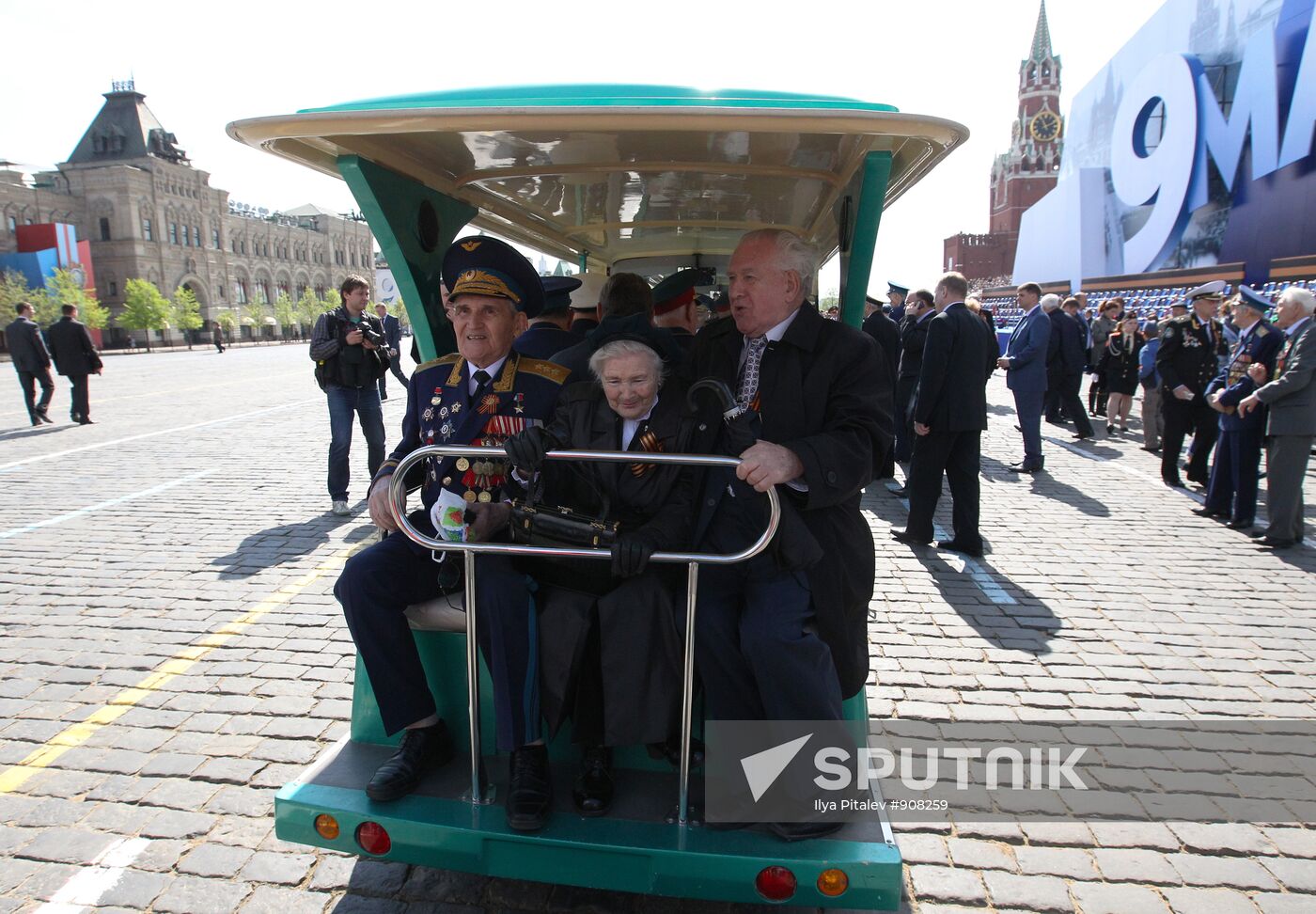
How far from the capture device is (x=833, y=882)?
216cm

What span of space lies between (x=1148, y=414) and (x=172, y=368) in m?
30.8

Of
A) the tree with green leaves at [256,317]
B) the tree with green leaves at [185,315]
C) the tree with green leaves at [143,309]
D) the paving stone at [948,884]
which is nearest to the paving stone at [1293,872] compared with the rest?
the paving stone at [948,884]

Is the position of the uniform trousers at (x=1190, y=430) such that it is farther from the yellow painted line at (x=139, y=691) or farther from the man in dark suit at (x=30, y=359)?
the man in dark suit at (x=30, y=359)

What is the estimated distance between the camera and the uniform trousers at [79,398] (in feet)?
41.1

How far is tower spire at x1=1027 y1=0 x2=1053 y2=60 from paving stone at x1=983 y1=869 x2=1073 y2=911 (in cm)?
10025

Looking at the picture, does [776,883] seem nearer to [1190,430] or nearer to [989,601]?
[989,601]

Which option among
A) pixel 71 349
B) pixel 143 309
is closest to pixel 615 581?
pixel 71 349

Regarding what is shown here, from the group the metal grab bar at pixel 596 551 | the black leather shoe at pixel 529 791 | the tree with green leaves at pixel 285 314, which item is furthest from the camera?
the tree with green leaves at pixel 285 314

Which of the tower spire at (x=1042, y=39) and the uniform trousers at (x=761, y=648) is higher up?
the tower spire at (x=1042, y=39)

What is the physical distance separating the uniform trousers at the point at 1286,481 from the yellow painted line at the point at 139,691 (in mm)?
7368

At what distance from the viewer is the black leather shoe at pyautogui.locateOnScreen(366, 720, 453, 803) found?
2420 mm

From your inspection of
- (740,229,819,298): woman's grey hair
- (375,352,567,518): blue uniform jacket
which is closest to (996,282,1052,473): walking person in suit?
(740,229,819,298): woman's grey hair

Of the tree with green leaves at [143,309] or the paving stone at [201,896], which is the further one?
the tree with green leaves at [143,309]

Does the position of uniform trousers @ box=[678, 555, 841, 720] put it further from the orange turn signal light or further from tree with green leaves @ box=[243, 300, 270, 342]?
tree with green leaves @ box=[243, 300, 270, 342]
